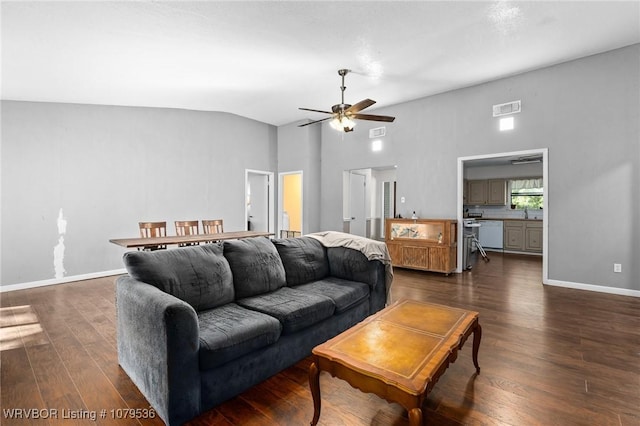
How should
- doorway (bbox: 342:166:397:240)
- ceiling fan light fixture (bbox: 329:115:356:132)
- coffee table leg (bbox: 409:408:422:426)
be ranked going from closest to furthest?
coffee table leg (bbox: 409:408:422:426)
ceiling fan light fixture (bbox: 329:115:356:132)
doorway (bbox: 342:166:397:240)

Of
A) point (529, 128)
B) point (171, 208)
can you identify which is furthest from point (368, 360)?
point (171, 208)

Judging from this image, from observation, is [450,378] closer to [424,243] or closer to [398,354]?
[398,354]

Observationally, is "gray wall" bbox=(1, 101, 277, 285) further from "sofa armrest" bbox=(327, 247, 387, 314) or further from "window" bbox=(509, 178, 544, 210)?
"window" bbox=(509, 178, 544, 210)

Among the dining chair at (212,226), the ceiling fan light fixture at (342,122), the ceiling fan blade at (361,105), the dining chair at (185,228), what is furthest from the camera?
the dining chair at (212,226)

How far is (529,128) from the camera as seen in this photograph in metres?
4.96

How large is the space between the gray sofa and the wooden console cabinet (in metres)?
2.60

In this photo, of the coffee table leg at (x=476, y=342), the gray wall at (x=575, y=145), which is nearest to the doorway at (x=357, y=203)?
the gray wall at (x=575, y=145)

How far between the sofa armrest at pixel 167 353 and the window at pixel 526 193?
31.1 ft

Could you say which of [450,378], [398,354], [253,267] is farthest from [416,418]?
[253,267]

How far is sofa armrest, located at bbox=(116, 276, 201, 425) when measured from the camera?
165cm

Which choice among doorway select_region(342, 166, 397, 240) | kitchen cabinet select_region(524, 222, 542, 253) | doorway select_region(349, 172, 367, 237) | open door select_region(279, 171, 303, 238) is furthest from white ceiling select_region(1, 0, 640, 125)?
kitchen cabinet select_region(524, 222, 542, 253)

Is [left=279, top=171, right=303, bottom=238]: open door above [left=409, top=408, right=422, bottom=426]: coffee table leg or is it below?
above

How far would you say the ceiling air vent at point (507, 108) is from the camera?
5.05m

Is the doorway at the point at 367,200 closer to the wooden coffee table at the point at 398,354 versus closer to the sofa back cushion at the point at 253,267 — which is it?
the sofa back cushion at the point at 253,267
